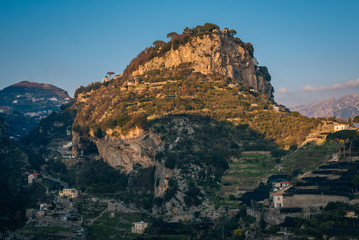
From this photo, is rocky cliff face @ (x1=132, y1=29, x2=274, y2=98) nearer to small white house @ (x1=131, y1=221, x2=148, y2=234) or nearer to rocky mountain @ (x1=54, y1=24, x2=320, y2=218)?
rocky mountain @ (x1=54, y1=24, x2=320, y2=218)

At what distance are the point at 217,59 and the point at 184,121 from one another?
26376 mm

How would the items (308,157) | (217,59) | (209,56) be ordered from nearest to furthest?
(308,157) < (209,56) < (217,59)

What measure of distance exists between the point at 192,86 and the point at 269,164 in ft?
105

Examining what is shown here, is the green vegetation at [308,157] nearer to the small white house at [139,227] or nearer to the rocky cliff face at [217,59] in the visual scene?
the small white house at [139,227]

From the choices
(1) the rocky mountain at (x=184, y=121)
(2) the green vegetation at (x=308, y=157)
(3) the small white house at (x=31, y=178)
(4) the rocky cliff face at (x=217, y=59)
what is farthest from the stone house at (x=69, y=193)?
(4) the rocky cliff face at (x=217, y=59)

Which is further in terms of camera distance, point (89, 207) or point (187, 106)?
point (187, 106)

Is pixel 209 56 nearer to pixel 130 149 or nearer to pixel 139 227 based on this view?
pixel 130 149

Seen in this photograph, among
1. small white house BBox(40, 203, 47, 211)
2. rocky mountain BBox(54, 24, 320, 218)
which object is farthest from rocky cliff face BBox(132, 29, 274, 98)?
small white house BBox(40, 203, 47, 211)

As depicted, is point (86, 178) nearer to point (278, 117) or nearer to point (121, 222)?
point (121, 222)

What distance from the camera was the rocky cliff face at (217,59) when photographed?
359ft

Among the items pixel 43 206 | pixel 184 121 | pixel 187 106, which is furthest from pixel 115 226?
pixel 187 106

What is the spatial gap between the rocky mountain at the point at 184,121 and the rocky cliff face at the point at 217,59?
211 mm

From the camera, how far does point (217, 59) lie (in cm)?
10956

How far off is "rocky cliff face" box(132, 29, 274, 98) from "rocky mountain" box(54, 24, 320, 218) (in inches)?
8.3
